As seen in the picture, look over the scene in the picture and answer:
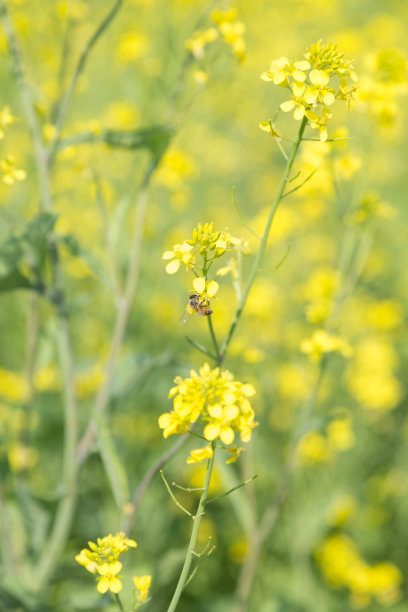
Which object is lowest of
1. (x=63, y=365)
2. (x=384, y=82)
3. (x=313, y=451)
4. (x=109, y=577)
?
(x=109, y=577)

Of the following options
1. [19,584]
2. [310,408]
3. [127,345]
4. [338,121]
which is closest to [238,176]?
[338,121]

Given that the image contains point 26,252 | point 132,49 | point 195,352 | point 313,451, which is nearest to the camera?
point 26,252

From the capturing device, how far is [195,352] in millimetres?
3732

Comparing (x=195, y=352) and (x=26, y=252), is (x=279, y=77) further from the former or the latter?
(x=195, y=352)

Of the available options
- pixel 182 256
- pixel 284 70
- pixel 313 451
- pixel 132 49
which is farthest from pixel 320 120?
pixel 132 49

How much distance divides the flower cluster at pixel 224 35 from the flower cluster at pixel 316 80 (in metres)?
0.87

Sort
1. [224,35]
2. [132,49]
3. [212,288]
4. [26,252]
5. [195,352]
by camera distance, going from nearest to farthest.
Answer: [212,288] → [26,252] → [224,35] → [132,49] → [195,352]

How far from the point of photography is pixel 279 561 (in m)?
2.88

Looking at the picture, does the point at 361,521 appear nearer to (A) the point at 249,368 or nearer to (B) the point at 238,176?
(A) the point at 249,368

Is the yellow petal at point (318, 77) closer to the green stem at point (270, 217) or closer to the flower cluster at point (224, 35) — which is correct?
the green stem at point (270, 217)

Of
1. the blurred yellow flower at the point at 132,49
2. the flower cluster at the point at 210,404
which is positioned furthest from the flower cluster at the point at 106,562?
the blurred yellow flower at the point at 132,49

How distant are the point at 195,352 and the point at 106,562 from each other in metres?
2.58

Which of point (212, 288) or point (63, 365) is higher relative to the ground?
point (63, 365)

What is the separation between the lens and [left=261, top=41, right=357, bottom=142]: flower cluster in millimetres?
1157
